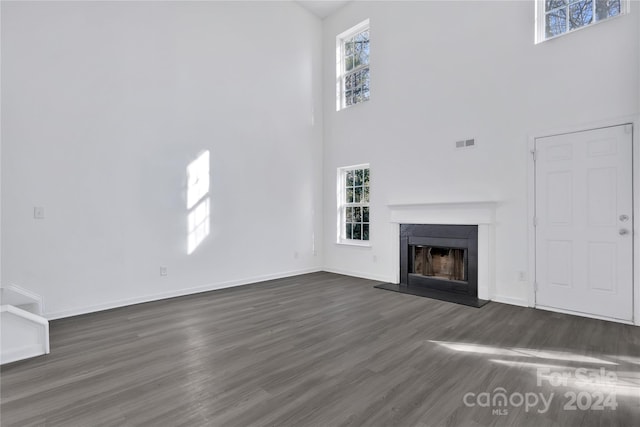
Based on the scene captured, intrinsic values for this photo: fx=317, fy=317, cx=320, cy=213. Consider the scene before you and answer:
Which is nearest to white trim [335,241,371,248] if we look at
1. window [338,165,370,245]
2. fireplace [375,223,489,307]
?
window [338,165,370,245]

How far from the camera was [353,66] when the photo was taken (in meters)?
6.26

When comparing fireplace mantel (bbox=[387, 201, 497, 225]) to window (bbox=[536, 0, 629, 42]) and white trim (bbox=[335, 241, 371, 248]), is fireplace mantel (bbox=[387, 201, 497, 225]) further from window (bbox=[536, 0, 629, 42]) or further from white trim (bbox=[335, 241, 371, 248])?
window (bbox=[536, 0, 629, 42])

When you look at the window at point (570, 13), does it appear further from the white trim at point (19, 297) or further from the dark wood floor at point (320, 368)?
the white trim at point (19, 297)

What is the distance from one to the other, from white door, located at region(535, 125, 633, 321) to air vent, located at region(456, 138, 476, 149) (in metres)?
0.80

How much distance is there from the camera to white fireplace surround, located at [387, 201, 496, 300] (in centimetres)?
421

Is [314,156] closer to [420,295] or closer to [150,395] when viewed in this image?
[420,295]

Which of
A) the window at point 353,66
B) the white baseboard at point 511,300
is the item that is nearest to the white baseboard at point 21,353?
→ the white baseboard at point 511,300

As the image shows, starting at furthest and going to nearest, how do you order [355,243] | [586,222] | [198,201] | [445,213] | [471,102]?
[355,243] < [198,201] < [445,213] < [471,102] < [586,222]

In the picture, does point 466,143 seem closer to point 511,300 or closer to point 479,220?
point 479,220

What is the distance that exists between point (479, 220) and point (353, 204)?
8.03 feet

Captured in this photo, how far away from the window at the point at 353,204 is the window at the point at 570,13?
3115mm

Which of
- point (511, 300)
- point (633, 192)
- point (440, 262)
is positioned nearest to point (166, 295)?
point (440, 262)

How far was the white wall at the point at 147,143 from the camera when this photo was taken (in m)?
3.50

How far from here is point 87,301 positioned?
3844mm
